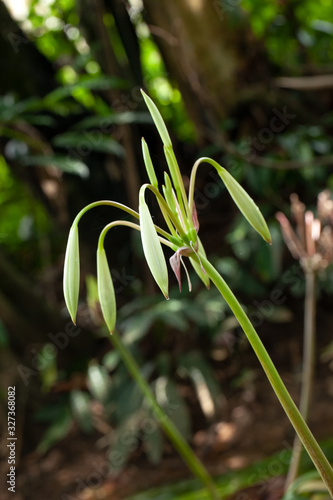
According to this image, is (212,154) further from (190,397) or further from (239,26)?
(190,397)

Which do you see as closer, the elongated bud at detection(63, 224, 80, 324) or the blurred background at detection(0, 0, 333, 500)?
the elongated bud at detection(63, 224, 80, 324)

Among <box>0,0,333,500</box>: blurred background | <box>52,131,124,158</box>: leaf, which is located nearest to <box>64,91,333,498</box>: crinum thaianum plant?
<box>0,0,333,500</box>: blurred background

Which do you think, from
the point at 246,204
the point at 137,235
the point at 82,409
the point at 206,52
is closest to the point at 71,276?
the point at 246,204

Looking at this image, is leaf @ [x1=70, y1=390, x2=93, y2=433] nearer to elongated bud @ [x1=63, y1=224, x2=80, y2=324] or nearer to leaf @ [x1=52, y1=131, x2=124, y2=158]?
leaf @ [x1=52, y1=131, x2=124, y2=158]

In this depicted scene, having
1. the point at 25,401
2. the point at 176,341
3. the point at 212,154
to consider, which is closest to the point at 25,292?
the point at 25,401

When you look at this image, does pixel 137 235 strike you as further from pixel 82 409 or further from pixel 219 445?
pixel 219 445

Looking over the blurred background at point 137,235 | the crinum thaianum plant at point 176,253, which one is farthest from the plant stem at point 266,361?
the blurred background at point 137,235
